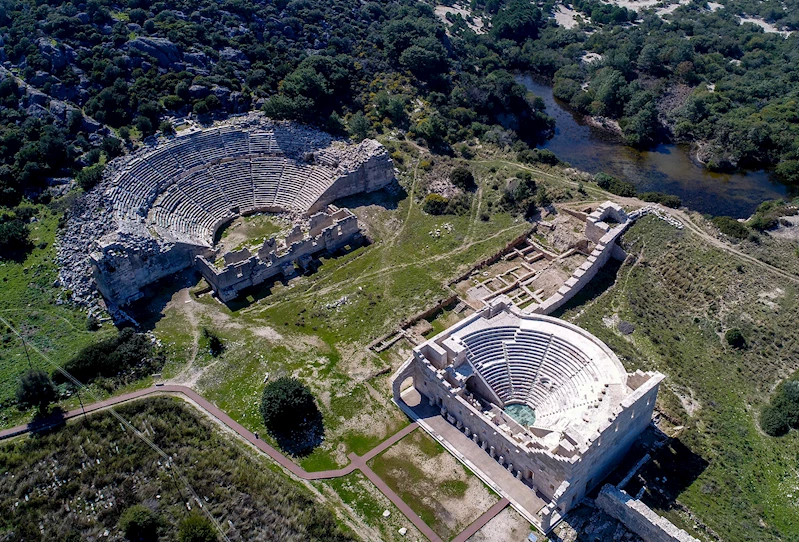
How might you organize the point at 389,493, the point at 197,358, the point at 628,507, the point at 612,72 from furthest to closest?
the point at 612,72 → the point at 197,358 → the point at 389,493 → the point at 628,507

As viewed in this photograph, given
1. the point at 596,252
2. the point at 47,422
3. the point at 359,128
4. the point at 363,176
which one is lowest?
the point at 47,422

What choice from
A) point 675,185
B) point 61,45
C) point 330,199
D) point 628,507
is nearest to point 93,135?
point 61,45

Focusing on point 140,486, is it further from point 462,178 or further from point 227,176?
point 462,178

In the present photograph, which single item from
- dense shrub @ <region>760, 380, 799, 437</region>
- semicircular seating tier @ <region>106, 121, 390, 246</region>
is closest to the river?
semicircular seating tier @ <region>106, 121, 390, 246</region>

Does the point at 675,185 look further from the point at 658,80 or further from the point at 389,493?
the point at 389,493

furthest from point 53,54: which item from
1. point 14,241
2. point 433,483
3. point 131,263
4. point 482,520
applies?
point 482,520

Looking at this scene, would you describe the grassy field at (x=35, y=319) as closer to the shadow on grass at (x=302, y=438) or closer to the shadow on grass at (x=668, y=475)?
the shadow on grass at (x=302, y=438)

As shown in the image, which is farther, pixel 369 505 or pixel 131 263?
pixel 131 263
